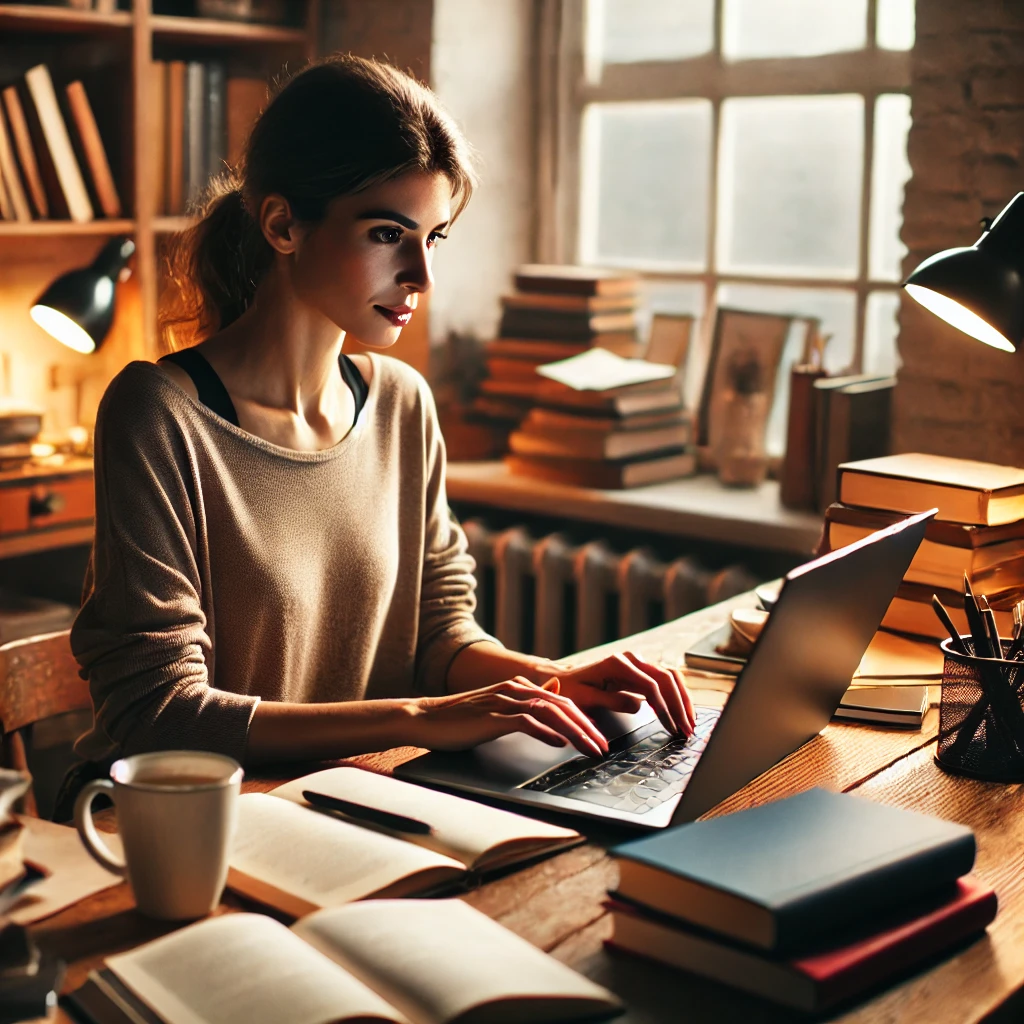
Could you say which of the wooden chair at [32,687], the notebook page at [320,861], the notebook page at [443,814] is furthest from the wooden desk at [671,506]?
the notebook page at [320,861]

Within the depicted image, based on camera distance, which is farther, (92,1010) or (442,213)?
(442,213)

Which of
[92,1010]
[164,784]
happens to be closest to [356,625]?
[164,784]

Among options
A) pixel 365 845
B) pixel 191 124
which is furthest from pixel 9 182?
pixel 365 845

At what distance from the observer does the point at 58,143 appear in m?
2.78

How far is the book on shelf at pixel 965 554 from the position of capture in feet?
5.60

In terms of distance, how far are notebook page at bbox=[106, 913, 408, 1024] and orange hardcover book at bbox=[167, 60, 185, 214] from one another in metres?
2.32

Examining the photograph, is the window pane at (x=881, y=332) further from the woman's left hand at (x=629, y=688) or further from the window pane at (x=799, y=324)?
the woman's left hand at (x=629, y=688)

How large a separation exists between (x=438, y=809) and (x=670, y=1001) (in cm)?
30

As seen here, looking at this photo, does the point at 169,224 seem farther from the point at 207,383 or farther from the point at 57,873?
the point at 57,873

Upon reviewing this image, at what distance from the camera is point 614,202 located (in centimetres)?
313

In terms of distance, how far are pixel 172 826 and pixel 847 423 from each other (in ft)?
5.67

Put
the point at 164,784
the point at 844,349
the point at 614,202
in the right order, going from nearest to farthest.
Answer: the point at 164,784, the point at 844,349, the point at 614,202

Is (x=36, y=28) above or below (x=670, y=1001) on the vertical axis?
above

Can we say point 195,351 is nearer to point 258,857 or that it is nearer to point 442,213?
point 442,213
